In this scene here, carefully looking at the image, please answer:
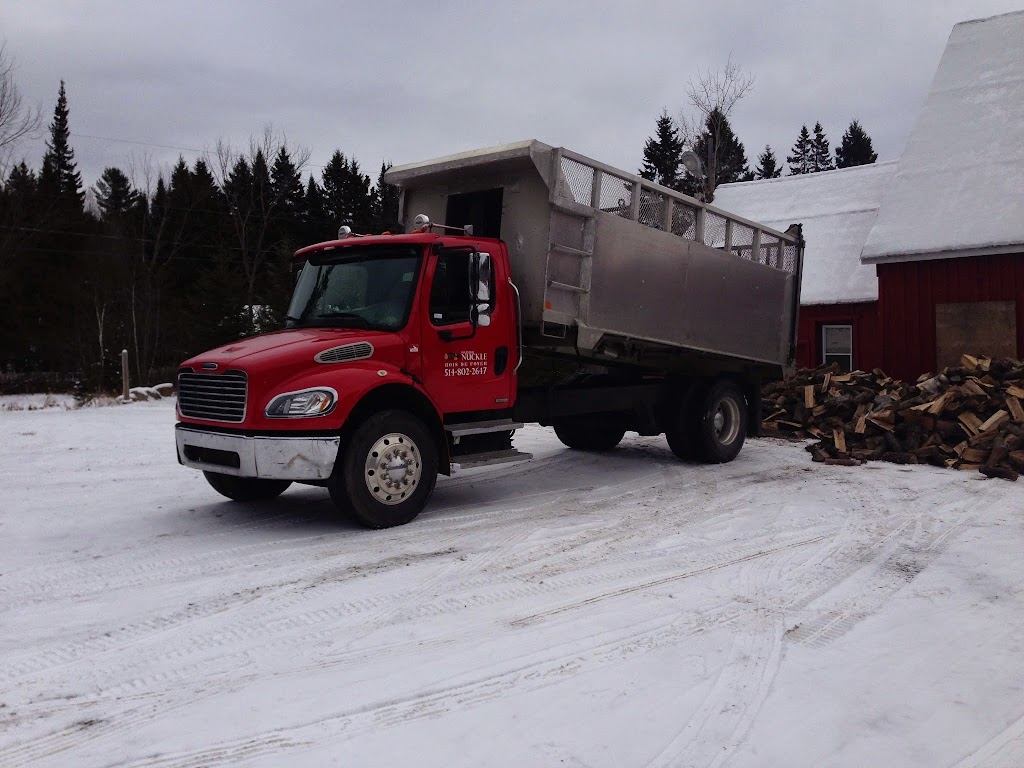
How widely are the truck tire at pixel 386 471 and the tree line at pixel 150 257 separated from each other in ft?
52.8

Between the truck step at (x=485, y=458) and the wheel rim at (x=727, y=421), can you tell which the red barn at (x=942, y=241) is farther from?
the truck step at (x=485, y=458)

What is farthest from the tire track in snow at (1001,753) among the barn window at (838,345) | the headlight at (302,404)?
the barn window at (838,345)

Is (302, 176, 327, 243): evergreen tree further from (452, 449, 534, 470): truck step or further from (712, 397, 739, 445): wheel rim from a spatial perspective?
(452, 449, 534, 470): truck step

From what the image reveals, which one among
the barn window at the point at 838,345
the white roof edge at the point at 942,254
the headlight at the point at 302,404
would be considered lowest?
the headlight at the point at 302,404

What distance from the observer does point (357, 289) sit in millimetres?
7961

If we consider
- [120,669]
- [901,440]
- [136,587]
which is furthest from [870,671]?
[901,440]

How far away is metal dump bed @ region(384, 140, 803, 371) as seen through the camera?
842cm

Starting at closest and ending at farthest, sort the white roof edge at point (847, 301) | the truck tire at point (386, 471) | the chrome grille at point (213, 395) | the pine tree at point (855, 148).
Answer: the chrome grille at point (213, 395) < the truck tire at point (386, 471) < the white roof edge at point (847, 301) < the pine tree at point (855, 148)

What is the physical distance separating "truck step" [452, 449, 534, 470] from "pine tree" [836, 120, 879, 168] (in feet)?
251

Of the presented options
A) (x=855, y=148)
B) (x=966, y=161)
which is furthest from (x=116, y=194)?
(x=855, y=148)

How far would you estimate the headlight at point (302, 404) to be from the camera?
6.79 m

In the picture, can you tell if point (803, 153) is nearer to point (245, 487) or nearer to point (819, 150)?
point (819, 150)

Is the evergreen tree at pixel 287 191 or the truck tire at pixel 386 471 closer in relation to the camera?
the truck tire at pixel 386 471

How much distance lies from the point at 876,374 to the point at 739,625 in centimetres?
1022
